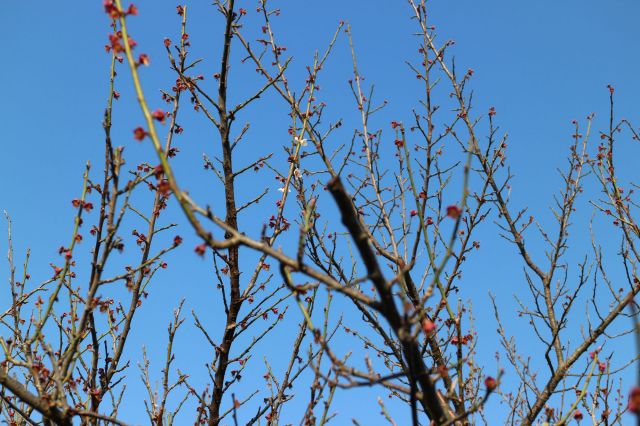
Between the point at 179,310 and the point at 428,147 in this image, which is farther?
the point at 428,147

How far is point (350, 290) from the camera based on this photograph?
1.50 meters

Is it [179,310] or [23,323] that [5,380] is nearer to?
[179,310]

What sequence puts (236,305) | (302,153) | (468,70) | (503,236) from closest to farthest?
1. (236,305)
2. (302,153)
3. (503,236)
4. (468,70)

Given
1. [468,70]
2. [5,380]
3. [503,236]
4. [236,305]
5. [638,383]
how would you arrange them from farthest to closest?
[468,70] < [503,236] < [236,305] < [5,380] < [638,383]

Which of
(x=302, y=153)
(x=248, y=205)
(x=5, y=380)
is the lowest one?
(x=5, y=380)

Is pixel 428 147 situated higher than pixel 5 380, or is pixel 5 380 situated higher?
pixel 428 147

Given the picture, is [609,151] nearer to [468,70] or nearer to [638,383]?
[468,70]

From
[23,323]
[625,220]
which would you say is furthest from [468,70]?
[23,323]

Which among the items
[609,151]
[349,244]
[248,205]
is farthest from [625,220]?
[248,205]

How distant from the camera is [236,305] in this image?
3961mm

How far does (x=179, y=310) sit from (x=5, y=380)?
83.2 inches

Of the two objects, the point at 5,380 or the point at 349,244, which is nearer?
the point at 5,380

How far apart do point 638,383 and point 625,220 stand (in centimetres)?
483

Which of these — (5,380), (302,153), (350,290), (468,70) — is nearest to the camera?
(350,290)
